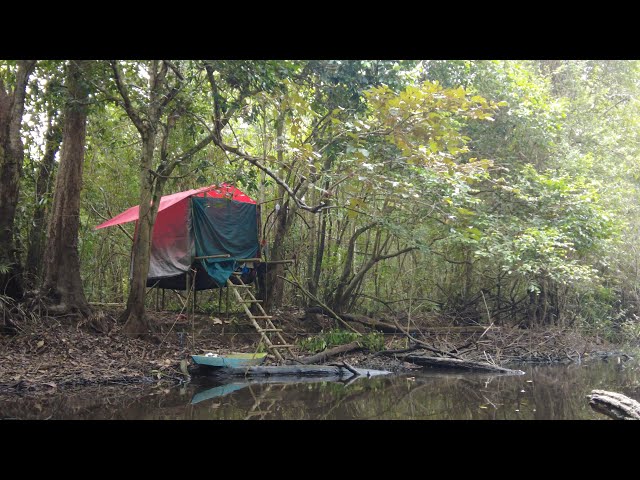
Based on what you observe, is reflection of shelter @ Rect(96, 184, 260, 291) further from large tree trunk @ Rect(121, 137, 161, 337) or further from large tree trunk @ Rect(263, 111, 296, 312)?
large tree trunk @ Rect(263, 111, 296, 312)

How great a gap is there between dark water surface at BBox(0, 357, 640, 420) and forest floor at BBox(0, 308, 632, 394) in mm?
411

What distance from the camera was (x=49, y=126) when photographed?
31.8 ft

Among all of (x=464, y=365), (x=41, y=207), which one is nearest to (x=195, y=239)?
(x=41, y=207)

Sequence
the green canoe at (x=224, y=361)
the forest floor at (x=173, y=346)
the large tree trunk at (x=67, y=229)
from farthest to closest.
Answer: the large tree trunk at (x=67, y=229)
the green canoe at (x=224, y=361)
the forest floor at (x=173, y=346)

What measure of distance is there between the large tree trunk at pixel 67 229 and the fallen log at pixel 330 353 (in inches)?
125

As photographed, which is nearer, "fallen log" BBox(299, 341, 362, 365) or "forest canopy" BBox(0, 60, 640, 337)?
"forest canopy" BBox(0, 60, 640, 337)

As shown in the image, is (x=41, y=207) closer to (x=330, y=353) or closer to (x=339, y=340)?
(x=330, y=353)

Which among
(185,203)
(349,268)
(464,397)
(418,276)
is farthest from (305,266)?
(464,397)

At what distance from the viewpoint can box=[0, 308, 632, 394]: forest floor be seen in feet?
24.1

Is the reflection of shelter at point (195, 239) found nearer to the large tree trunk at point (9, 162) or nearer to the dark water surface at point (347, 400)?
the large tree trunk at point (9, 162)

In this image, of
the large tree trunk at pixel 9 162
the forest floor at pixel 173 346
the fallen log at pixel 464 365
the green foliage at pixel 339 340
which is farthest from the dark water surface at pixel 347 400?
the large tree trunk at pixel 9 162

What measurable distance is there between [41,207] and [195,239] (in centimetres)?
254

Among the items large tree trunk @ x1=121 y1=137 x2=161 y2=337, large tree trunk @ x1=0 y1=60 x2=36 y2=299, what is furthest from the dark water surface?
large tree trunk @ x1=0 y1=60 x2=36 y2=299

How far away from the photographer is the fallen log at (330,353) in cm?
901
